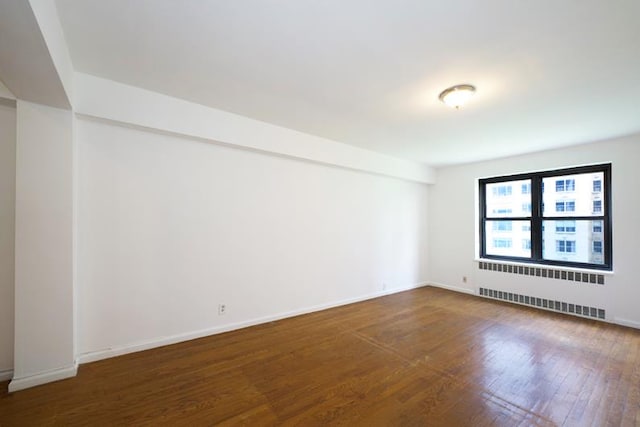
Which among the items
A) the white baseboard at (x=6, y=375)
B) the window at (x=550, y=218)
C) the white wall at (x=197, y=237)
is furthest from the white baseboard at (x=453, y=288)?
the white baseboard at (x=6, y=375)

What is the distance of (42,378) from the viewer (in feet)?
7.00

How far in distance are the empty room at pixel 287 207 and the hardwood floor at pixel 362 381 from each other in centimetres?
2

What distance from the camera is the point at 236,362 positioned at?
2.52 m

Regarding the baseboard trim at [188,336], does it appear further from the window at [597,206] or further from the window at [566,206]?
the window at [597,206]

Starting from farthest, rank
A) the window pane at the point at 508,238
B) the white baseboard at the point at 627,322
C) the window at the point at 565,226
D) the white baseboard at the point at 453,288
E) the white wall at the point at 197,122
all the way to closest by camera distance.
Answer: the white baseboard at the point at 453,288 < the window pane at the point at 508,238 < the window at the point at 565,226 < the white baseboard at the point at 627,322 < the white wall at the point at 197,122

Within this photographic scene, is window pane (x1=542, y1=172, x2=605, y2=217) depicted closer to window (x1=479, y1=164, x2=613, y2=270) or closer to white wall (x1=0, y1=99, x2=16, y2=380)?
window (x1=479, y1=164, x2=613, y2=270)

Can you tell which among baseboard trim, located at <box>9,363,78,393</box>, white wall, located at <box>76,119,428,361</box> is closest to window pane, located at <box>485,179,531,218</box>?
white wall, located at <box>76,119,428,361</box>

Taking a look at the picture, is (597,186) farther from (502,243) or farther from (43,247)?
(43,247)

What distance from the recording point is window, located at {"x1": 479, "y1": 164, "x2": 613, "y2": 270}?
155 inches

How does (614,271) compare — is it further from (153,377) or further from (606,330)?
(153,377)

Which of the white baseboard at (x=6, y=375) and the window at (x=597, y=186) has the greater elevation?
the window at (x=597, y=186)

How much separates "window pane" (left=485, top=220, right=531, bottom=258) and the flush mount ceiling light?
3.41 metres

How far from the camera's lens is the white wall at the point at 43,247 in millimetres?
2078

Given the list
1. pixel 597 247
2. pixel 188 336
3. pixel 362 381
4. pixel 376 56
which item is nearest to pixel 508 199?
pixel 597 247
